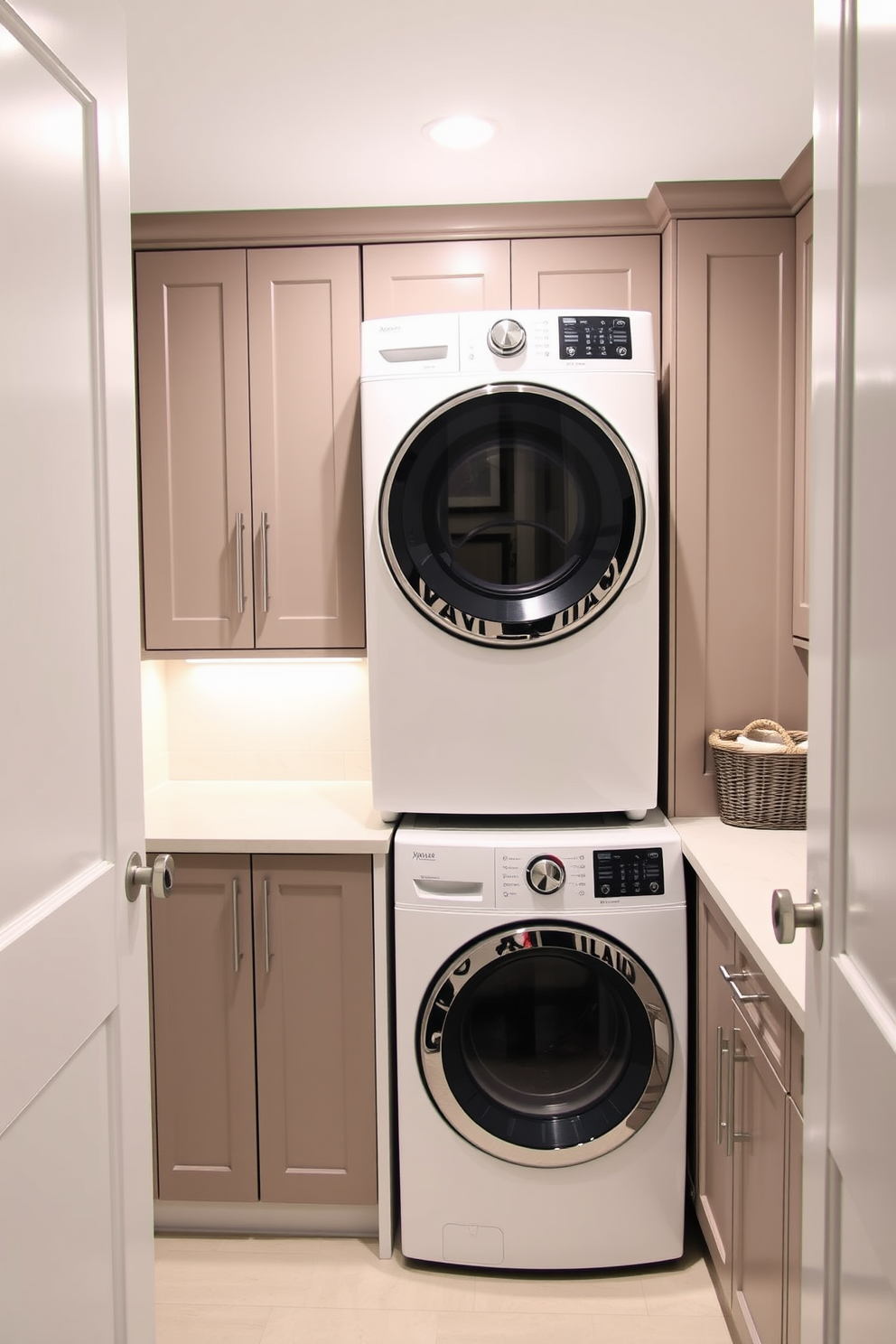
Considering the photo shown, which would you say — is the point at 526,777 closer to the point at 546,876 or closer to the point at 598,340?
the point at 546,876

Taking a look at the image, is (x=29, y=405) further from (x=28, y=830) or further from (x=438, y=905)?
(x=438, y=905)

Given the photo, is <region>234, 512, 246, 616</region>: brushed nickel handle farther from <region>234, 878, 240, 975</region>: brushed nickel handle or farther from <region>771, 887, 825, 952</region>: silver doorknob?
<region>771, 887, 825, 952</region>: silver doorknob

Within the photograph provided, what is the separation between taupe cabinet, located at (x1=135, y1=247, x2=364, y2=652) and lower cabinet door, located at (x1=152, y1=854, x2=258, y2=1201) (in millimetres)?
643

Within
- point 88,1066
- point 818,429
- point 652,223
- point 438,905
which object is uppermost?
point 652,223

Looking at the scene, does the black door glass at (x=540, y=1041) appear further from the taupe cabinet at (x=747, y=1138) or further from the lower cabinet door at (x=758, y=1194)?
the lower cabinet door at (x=758, y=1194)

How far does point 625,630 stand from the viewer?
2076 millimetres

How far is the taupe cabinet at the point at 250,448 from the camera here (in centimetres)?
240

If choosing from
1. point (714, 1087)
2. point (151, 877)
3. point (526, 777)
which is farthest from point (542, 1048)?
point (151, 877)

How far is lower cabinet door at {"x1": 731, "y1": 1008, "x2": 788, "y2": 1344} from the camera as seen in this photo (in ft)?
4.86

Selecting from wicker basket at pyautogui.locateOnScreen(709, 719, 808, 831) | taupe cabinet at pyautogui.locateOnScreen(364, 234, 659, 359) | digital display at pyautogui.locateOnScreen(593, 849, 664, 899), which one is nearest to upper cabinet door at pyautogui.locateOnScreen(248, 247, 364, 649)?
taupe cabinet at pyautogui.locateOnScreen(364, 234, 659, 359)

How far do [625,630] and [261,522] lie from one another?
972 mm

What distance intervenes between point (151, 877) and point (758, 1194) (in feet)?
3.82

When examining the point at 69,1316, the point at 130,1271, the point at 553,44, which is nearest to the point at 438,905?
the point at 130,1271

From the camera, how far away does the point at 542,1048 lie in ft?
6.74
